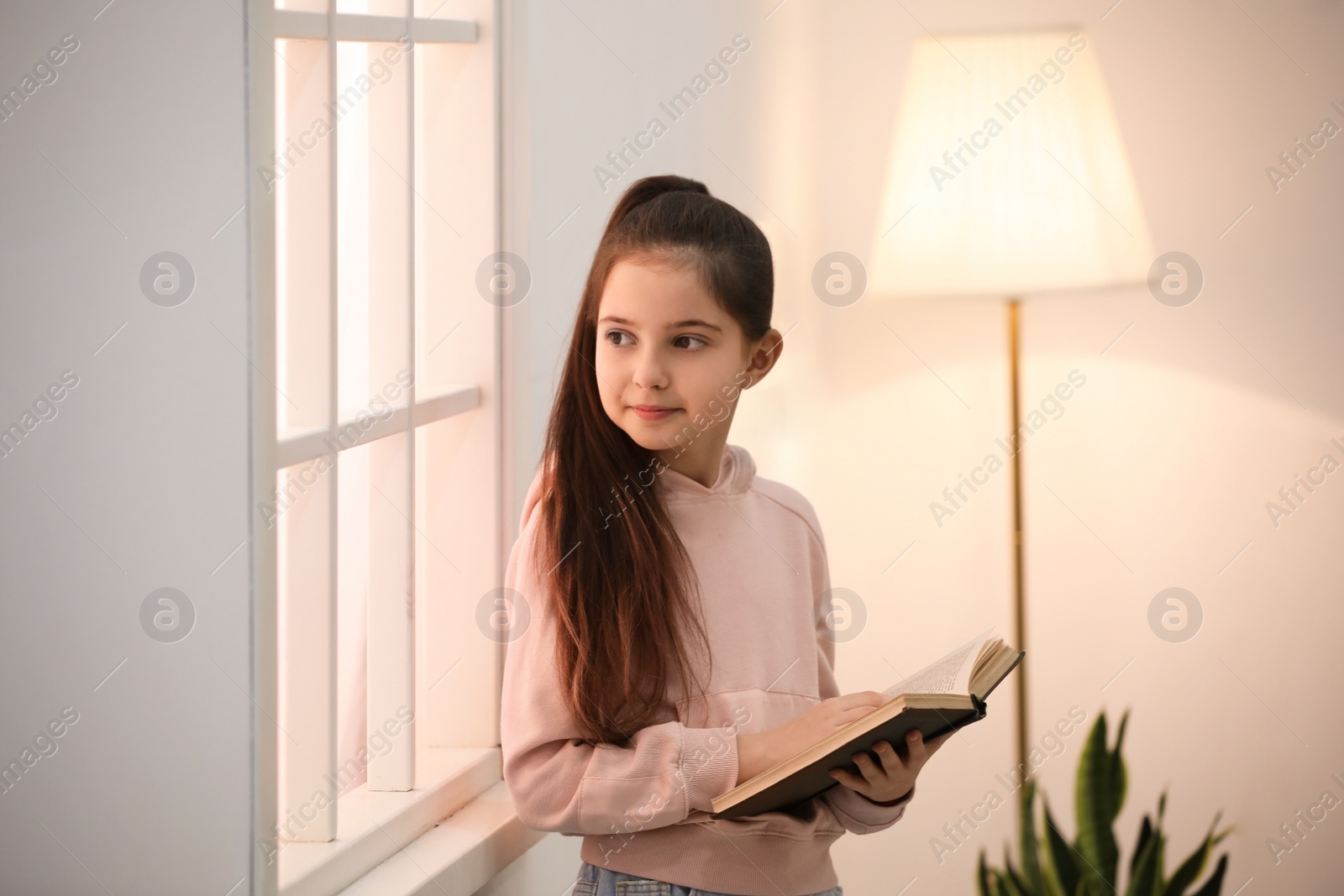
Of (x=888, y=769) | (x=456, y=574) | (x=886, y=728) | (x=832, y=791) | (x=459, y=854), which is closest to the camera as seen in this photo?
(x=886, y=728)

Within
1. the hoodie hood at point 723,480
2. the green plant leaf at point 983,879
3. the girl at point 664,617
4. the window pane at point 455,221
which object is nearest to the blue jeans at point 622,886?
Answer: the girl at point 664,617

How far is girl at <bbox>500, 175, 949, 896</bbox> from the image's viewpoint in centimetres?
100

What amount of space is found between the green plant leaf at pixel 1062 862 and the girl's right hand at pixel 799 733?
3.14ft

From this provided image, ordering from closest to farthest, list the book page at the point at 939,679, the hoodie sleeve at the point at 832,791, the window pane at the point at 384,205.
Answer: the book page at the point at 939,679, the hoodie sleeve at the point at 832,791, the window pane at the point at 384,205

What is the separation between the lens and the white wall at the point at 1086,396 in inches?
70.4

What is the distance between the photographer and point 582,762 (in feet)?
3.28

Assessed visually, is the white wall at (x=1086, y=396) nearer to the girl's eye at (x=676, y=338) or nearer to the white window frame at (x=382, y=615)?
the white window frame at (x=382, y=615)

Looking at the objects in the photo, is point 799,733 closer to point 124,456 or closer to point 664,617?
point 664,617

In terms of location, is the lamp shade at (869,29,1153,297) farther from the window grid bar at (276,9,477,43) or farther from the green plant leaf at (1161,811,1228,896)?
the green plant leaf at (1161,811,1228,896)

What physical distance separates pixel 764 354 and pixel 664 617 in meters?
0.29

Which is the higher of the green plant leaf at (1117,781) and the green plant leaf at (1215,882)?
the green plant leaf at (1117,781)

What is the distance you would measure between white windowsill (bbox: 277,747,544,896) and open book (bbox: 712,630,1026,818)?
1.27 ft

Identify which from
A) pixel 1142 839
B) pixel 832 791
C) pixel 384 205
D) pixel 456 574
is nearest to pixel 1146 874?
pixel 1142 839

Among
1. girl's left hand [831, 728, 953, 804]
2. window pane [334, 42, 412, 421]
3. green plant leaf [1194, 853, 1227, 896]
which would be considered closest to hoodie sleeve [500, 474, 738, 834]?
girl's left hand [831, 728, 953, 804]
